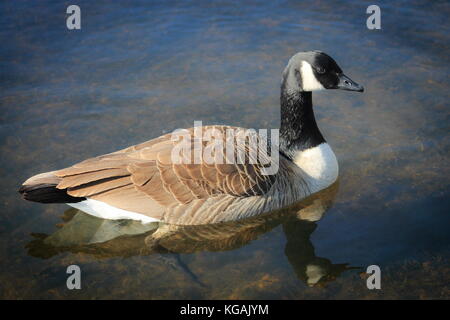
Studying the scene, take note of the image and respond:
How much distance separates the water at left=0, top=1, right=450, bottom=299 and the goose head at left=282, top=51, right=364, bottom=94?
54.4 inches

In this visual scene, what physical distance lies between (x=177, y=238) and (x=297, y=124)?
1.99 metres

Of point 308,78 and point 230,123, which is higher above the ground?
point 308,78

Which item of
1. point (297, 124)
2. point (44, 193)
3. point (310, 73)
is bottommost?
point (44, 193)

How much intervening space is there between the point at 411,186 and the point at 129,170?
139 inches

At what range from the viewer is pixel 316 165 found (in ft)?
20.4

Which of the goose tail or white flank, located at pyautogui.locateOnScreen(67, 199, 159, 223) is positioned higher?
the goose tail

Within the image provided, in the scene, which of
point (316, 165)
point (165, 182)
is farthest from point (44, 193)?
point (316, 165)

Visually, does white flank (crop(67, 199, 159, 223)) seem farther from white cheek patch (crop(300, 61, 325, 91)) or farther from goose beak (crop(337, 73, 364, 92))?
goose beak (crop(337, 73, 364, 92))

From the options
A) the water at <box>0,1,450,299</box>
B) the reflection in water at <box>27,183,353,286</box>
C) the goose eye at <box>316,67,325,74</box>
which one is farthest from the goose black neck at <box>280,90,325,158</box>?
the reflection in water at <box>27,183,353,286</box>

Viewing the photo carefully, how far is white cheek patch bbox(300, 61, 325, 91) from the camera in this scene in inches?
235

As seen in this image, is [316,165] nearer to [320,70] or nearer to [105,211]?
[320,70]

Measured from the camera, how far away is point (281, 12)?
10.2 metres

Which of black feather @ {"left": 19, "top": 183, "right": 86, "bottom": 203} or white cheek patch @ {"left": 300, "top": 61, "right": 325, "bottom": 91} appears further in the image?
white cheek patch @ {"left": 300, "top": 61, "right": 325, "bottom": 91}

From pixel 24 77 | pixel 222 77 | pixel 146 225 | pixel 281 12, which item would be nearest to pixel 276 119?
pixel 222 77
